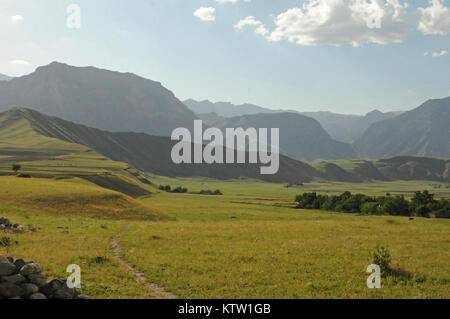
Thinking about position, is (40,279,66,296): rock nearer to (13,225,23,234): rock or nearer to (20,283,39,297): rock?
(20,283,39,297): rock

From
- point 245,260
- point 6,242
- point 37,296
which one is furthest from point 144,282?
point 6,242

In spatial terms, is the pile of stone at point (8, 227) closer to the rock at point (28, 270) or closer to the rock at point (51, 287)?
the rock at point (28, 270)

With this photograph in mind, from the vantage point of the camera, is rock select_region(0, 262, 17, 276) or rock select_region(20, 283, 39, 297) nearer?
rock select_region(20, 283, 39, 297)

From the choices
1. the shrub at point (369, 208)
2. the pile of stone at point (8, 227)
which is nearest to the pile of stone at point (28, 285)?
the pile of stone at point (8, 227)

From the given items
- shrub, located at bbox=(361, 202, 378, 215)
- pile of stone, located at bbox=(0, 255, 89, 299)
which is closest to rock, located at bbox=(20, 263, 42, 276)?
pile of stone, located at bbox=(0, 255, 89, 299)

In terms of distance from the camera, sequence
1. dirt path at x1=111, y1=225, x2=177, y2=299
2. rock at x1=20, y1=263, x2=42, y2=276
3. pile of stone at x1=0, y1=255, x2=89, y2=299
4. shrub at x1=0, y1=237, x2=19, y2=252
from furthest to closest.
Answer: shrub at x1=0, y1=237, x2=19, y2=252, dirt path at x1=111, y1=225, x2=177, y2=299, rock at x1=20, y1=263, x2=42, y2=276, pile of stone at x1=0, y1=255, x2=89, y2=299

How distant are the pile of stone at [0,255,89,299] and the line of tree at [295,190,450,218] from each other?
88.3 meters

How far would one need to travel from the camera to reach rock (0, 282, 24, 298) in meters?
14.2

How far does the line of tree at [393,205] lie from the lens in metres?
84.4

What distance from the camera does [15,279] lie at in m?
14.9

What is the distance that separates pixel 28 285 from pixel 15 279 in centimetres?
71

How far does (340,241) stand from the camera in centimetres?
3522

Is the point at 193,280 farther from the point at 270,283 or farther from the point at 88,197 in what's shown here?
the point at 88,197
